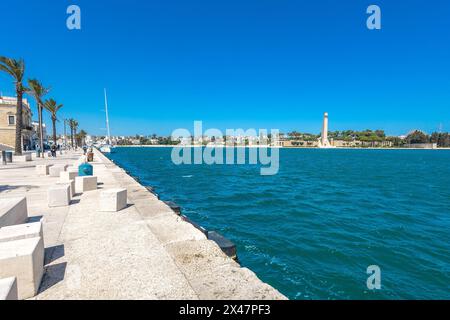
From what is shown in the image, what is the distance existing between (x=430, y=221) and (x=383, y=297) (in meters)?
9.61

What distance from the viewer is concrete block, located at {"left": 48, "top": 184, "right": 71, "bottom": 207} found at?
8062 millimetres

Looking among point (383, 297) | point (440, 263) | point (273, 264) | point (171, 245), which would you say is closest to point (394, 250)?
point (440, 263)

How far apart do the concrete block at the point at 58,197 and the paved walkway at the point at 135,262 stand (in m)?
0.93

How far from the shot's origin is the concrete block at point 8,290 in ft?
8.53

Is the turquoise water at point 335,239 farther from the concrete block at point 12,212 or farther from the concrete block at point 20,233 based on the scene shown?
the concrete block at point 12,212

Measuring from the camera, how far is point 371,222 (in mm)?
12227

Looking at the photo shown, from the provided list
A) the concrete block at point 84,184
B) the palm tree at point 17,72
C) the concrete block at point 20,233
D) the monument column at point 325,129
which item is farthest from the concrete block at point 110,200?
the monument column at point 325,129

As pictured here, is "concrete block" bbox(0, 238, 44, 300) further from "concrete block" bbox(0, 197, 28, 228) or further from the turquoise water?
the turquoise water

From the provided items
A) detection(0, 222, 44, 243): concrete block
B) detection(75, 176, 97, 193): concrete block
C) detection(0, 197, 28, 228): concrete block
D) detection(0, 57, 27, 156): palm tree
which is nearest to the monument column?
detection(0, 57, 27, 156): palm tree

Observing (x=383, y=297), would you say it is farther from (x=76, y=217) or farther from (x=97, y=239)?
(x=76, y=217)

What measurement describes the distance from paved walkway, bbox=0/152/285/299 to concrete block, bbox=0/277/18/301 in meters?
0.66

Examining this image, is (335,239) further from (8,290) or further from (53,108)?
(53,108)

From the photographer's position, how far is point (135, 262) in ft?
14.1

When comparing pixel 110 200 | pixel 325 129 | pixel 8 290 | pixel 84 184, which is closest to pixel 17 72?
pixel 84 184
